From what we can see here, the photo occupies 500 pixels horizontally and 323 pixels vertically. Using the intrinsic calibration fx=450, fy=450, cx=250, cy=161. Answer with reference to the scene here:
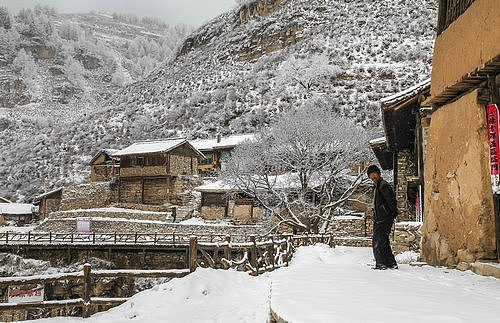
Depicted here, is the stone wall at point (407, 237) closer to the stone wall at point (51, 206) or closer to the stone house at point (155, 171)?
the stone house at point (155, 171)

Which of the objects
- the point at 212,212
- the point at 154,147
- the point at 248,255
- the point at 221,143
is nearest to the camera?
the point at 248,255

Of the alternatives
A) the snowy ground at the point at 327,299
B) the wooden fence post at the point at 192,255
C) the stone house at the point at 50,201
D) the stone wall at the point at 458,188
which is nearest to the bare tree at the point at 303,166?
the wooden fence post at the point at 192,255

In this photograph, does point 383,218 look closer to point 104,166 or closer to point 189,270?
point 189,270

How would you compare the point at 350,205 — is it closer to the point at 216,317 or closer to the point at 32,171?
the point at 216,317

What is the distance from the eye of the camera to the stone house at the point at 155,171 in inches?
1692

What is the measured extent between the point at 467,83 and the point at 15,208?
5536 cm

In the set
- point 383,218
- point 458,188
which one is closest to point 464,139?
point 458,188

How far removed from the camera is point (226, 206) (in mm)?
39469

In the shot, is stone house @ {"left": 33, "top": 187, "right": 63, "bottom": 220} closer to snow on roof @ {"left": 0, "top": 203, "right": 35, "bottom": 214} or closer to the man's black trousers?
snow on roof @ {"left": 0, "top": 203, "right": 35, "bottom": 214}

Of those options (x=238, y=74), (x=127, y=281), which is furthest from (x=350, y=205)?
(x=238, y=74)

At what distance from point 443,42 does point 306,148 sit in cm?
2155

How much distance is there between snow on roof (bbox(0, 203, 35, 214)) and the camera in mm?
50969

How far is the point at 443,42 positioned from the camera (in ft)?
26.9

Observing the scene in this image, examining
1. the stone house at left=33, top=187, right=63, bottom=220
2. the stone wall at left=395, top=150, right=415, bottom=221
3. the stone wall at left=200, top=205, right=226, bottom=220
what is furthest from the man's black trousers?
the stone house at left=33, top=187, right=63, bottom=220
